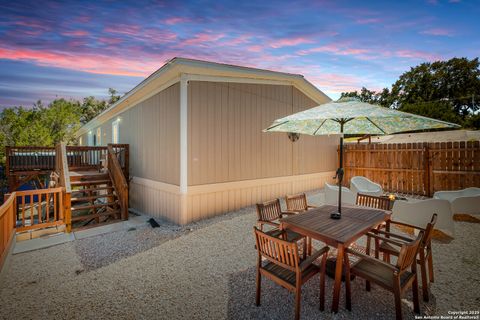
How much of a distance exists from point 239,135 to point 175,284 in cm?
443

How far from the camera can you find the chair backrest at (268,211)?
11.5 ft

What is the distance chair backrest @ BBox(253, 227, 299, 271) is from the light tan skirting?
3.54 m

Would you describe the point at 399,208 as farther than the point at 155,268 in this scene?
Yes

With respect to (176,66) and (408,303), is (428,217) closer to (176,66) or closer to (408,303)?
(408,303)

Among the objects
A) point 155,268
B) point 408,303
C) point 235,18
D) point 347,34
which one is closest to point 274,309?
point 408,303

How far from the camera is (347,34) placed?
24.7 ft

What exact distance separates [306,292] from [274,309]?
1.81ft

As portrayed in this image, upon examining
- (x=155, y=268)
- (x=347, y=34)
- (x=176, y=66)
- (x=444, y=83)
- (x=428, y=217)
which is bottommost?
(x=155, y=268)

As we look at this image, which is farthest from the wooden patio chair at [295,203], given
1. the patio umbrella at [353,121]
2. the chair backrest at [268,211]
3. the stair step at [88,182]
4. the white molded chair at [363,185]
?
the stair step at [88,182]

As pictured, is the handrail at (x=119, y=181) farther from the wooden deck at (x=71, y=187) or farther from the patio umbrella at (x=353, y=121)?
the patio umbrella at (x=353, y=121)

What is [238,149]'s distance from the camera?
21.6 ft

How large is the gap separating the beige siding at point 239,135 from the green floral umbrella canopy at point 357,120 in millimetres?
2351

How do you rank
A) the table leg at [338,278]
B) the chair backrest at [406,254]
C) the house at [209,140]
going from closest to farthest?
the chair backrest at [406,254], the table leg at [338,278], the house at [209,140]

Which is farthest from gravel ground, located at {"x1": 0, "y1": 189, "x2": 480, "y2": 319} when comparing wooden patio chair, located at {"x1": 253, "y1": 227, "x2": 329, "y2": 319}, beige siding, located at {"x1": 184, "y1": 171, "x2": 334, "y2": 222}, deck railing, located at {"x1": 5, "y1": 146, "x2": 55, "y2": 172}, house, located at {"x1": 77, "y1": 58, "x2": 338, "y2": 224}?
deck railing, located at {"x1": 5, "y1": 146, "x2": 55, "y2": 172}
